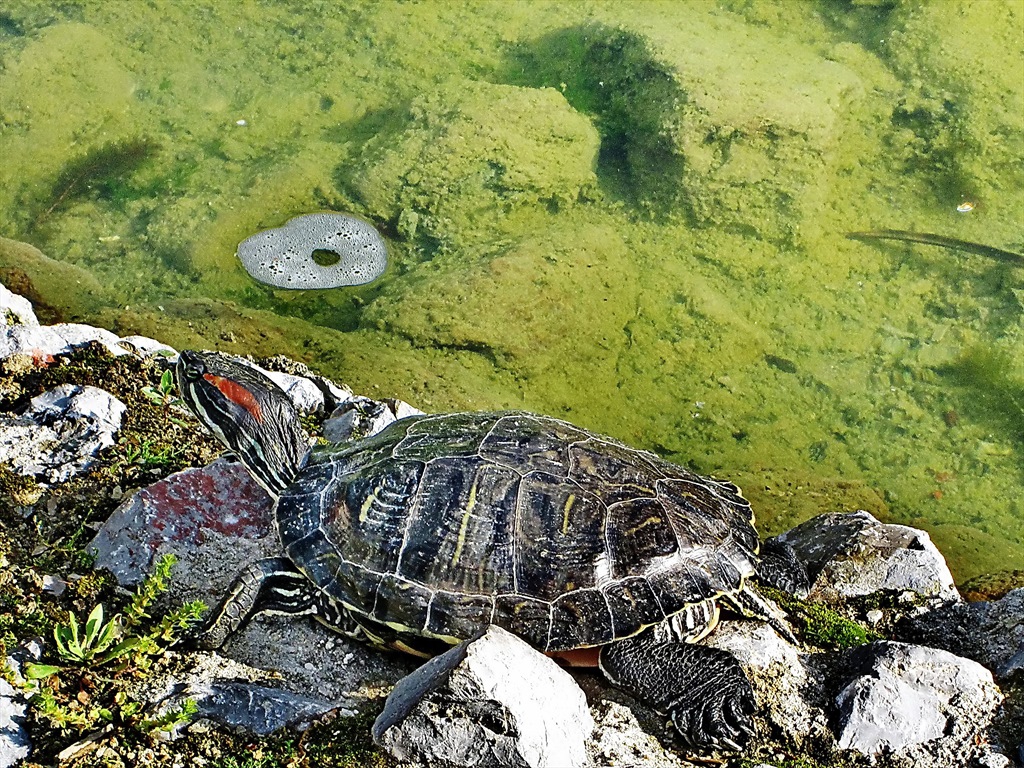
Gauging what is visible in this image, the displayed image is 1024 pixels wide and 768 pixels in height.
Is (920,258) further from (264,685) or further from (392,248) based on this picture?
(264,685)

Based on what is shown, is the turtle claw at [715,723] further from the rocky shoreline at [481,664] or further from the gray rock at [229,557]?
the gray rock at [229,557]

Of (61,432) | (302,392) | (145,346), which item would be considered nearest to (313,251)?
(145,346)

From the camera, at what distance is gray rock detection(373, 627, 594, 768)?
103 inches

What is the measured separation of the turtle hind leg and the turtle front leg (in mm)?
1195

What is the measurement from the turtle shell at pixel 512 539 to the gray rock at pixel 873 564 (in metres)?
0.55

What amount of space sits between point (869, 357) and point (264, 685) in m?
4.38

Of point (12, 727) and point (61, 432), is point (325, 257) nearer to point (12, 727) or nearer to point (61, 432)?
point (61, 432)

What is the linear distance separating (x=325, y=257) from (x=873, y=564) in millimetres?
4087

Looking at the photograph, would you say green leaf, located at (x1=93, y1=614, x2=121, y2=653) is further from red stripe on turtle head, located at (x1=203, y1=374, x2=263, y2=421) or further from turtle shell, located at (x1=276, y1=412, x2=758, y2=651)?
red stripe on turtle head, located at (x1=203, y1=374, x2=263, y2=421)

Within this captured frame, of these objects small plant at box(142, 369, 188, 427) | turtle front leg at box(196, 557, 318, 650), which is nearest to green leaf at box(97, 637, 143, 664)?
turtle front leg at box(196, 557, 318, 650)

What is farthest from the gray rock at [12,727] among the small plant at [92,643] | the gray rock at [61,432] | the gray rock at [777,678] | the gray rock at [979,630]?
the gray rock at [979,630]

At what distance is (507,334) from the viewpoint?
18.5ft

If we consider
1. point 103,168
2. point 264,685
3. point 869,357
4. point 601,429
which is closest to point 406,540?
point 264,685

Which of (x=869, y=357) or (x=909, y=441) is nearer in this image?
(x=909, y=441)
